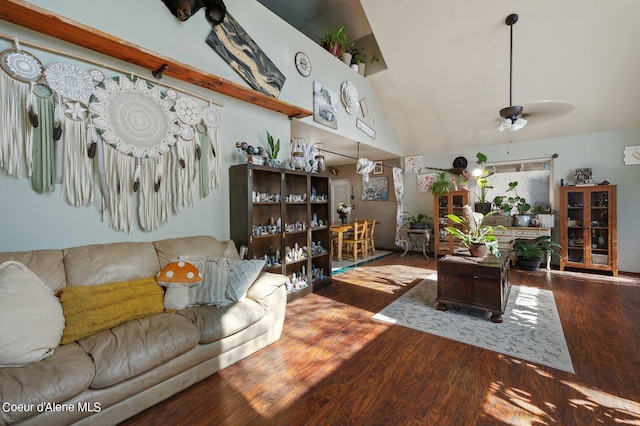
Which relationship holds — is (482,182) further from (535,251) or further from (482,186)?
(535,251)

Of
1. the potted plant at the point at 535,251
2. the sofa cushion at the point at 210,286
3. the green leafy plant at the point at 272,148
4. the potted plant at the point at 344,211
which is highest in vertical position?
the green leafy plant at the point at 272,148

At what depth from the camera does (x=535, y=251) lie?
4785mm

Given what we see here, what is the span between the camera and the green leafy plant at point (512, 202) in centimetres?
522

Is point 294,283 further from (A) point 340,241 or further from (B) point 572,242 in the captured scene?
(B) point 572,242

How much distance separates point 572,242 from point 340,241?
418 centimetres

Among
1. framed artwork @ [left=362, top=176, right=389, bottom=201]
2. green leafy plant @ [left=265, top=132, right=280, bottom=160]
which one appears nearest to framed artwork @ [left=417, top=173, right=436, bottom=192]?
framed artwork @ [left=362, top=176, right=389, bottom=201]

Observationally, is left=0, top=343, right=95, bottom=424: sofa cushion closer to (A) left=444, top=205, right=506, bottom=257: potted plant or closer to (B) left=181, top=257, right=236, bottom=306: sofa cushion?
(B) left=181, top=257, right=236, bottom=306: sofa cushion

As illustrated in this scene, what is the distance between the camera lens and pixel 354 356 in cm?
216

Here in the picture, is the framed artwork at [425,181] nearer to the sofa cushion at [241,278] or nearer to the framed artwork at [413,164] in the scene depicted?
the framed artwork at [413,164]

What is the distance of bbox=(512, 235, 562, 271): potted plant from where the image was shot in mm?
4762

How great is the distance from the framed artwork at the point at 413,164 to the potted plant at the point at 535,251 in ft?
8.70

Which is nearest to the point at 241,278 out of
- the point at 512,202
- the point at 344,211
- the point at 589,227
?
the point at 344,211

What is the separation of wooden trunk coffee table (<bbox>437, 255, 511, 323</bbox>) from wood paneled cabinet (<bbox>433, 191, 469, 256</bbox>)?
2864 mm

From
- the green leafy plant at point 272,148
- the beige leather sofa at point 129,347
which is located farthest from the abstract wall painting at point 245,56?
the beige leather sofa at point 129,347
